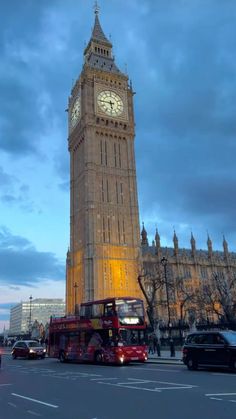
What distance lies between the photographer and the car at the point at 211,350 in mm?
18125

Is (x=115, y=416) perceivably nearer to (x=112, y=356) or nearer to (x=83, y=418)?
(x=83, y=418)

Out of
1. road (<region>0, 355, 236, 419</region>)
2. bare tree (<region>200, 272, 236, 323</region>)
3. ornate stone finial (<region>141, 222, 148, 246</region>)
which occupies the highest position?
ornate stone finial (<region>141, 222, 148, 246</region>)

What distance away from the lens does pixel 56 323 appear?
1297 inches

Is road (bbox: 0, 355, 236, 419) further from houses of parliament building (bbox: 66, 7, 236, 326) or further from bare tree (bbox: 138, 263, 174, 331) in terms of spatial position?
houses of parliament building (bbox: 66, 7, 236, 326)

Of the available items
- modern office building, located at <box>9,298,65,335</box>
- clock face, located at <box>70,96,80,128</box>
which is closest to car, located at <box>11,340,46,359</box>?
clock face, located at <box>70,96,80,128</box>

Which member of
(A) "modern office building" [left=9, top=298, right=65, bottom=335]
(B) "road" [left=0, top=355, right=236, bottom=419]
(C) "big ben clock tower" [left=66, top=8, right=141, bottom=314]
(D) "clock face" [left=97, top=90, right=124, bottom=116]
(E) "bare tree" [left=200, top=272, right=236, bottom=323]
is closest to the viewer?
(B) "road" [left=0, top=355, right=236, bottom=419]

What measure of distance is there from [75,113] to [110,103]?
8607 millimetres

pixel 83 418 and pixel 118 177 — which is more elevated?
pixel 118 177

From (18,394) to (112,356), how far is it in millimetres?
13317

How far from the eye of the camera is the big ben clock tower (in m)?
74.3

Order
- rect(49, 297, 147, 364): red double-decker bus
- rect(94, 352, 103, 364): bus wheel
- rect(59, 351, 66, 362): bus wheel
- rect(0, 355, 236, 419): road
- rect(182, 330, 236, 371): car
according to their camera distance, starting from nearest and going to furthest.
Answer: rect(0, 355, 236, 419): road
rect(182, 330, 236, 371): car
rect(49, 297, 147, 364): red double-decker bus
rect(94, 352, 103, 364): bus wheel
rect(59, 351, 66, 362): bus wheel

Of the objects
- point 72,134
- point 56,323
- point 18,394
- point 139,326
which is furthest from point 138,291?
point 18,394

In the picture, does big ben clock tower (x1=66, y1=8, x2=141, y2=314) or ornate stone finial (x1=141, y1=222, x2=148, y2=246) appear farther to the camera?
ornate stone finial (x1=141, y1=222, x2=148, y2=246)

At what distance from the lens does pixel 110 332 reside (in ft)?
82.9
